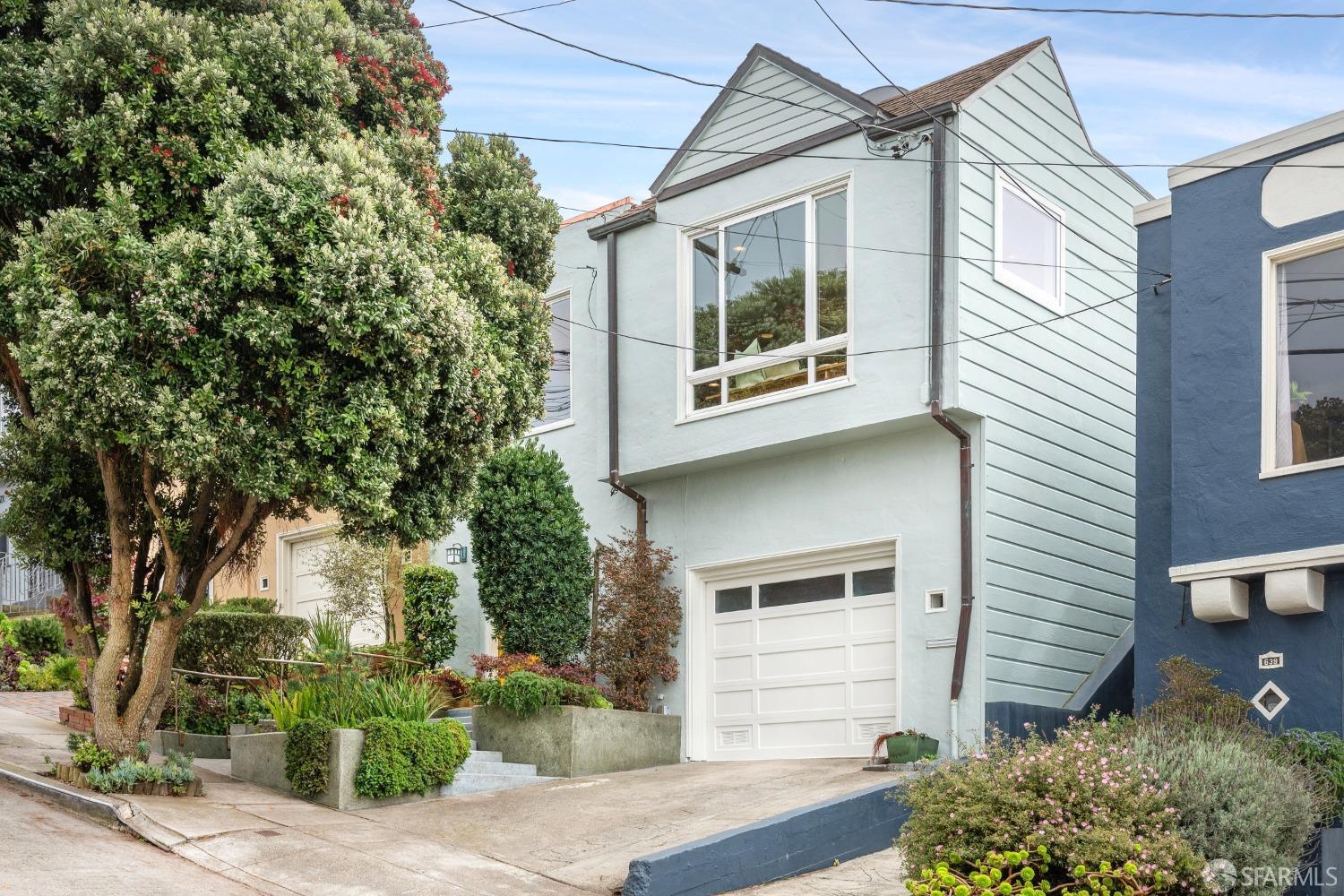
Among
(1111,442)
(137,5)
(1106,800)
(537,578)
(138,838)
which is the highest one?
(137,5)

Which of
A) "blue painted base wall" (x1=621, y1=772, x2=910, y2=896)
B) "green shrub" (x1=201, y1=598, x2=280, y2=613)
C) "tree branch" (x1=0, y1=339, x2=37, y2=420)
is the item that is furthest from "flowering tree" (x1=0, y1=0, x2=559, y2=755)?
"green shrub" (x1=201, y1=598, x2=280, y2=613)

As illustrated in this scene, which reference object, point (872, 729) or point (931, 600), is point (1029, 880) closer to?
point (931, 600)

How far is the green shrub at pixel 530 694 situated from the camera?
526 inches

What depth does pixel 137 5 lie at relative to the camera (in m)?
10.4

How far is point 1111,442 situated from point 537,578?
21.4 ft

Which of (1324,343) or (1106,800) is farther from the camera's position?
(1324,343)

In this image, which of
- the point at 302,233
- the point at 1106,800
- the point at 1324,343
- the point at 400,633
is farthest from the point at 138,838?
the point at 1324,343

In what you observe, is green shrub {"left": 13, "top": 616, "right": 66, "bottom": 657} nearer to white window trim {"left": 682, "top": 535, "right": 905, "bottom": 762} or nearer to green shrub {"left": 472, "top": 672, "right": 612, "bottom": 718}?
green shrub {"left": 472, "top": 672, "right": 612, "bottom": 718}

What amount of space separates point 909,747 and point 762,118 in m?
6.91

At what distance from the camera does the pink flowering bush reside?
25.4 feet

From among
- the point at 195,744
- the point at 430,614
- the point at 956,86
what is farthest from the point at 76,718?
the point at 956,86

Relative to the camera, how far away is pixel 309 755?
465 inches

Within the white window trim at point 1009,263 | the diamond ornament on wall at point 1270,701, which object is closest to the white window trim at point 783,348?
the white window trim at point 1009,263

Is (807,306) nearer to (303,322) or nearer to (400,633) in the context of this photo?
(303,322)
